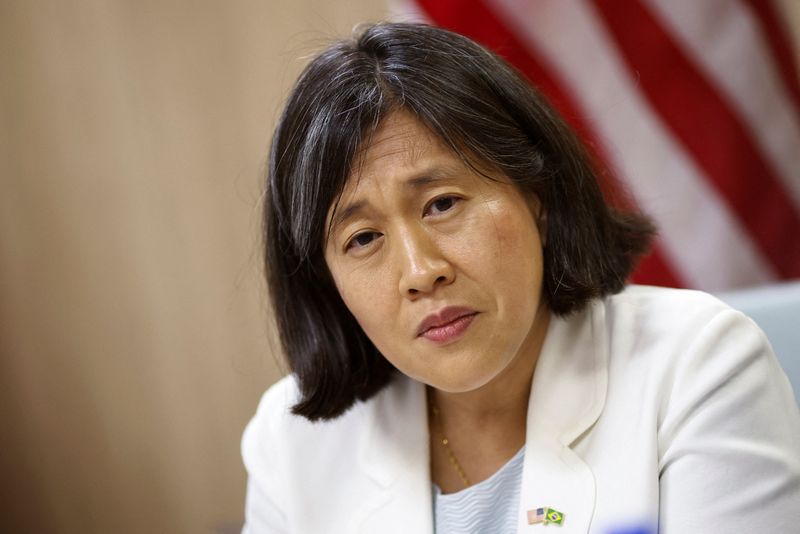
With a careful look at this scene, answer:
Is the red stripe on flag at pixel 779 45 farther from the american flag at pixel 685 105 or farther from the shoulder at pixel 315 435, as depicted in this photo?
the shoulder at pixel 315 435

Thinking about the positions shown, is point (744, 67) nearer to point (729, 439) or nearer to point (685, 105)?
point (685, 105)

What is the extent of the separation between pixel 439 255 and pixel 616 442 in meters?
0.41

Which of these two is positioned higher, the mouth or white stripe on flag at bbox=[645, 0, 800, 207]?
white stripe on flag at bbox=[645, 0, 800, 207]

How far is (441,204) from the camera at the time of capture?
143cm

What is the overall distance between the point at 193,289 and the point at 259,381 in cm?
37

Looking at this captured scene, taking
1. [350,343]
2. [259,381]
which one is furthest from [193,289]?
[350,343]

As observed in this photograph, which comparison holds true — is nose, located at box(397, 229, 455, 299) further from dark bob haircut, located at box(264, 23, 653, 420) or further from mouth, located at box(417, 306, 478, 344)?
dark bob haircut, located at box(264, 23, 653, 420)

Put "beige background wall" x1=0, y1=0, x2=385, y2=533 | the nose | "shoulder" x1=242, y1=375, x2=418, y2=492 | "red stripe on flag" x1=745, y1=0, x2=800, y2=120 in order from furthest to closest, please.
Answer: "beige background wall" x1=0, y1=0, x2=385, y2=533 → "red stripe on flag" x1=745, y1=0, x2=800, y2=120 → "shoulder" x1=242, y1=375, x2=418, y2=492 → the nose

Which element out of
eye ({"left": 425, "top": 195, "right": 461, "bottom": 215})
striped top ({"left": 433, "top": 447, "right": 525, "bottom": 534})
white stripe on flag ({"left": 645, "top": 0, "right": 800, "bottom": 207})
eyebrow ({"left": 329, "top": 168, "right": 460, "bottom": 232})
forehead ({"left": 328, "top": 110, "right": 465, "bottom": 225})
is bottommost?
striped top ({"left": 433, "top": 447, "right": 525, "bottom": 534})

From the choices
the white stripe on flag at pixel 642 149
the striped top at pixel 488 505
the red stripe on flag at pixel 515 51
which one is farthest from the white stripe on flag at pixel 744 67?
the striped top at pixel 488 505

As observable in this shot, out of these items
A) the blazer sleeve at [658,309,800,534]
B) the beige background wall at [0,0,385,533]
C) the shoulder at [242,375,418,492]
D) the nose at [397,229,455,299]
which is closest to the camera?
the blazer sleeve at [658,309,800,534]

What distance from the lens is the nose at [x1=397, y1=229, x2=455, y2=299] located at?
1.37 m

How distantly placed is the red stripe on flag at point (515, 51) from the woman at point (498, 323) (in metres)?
0.71

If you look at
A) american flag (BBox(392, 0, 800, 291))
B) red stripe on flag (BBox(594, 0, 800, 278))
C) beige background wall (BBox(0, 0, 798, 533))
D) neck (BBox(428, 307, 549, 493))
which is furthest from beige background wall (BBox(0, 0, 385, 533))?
neck (BBox(428, 307, 549, 493))
